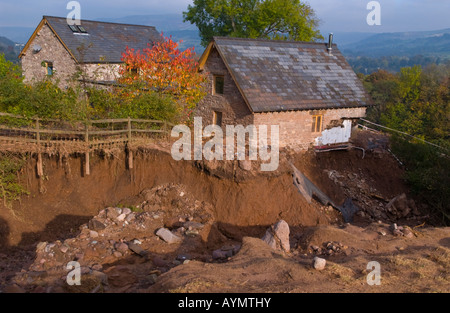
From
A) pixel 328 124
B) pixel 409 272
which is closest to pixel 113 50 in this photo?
pixel 328 124

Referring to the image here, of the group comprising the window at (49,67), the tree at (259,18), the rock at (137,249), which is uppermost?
the tree at (259,18)

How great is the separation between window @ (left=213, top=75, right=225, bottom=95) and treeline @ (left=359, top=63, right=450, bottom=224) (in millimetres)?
9351

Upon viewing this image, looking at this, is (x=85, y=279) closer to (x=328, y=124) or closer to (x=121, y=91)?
(x=121, y=91)

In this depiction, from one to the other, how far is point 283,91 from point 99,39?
15.2m

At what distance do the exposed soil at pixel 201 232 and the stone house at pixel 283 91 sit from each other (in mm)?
1932

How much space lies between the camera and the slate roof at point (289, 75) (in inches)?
743

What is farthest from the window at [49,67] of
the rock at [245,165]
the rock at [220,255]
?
the rock at [220,255]

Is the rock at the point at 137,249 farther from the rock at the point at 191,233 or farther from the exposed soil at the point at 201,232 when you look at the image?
the rock at the point at 191,233

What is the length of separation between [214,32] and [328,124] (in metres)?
20.9

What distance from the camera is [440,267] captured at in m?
10.2

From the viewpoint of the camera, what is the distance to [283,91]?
1936 centimetres

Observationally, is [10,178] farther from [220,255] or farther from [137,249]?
[220,255]

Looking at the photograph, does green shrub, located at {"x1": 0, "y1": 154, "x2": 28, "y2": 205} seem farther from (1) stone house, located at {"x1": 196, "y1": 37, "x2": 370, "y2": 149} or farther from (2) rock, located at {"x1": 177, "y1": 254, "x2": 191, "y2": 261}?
(1) stone house, located at {"x1": 196, "y1": 37, "x2": 370, "y2": 149}

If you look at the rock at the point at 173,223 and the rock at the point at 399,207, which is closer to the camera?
the rock at the point at 173,223
